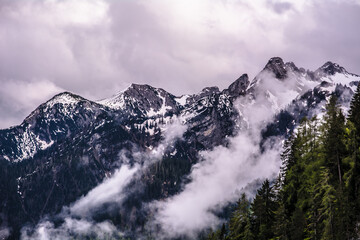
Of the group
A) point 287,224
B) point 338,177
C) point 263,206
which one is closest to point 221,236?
point 263,206

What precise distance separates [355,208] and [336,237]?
4330 millimetres

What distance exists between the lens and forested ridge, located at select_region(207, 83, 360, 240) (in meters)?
46.2

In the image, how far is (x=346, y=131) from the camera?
5012cm

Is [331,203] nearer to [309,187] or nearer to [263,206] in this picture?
[309,187]

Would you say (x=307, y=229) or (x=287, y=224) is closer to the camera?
(x=307, y=229)

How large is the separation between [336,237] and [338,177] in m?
8.80

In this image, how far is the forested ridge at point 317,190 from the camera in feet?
152

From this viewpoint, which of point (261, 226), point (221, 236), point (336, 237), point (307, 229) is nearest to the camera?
point (336, 237)

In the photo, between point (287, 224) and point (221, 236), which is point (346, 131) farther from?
point (221, 236)

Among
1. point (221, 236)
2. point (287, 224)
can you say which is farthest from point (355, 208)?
point (221, 236)

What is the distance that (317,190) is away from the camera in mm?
54375

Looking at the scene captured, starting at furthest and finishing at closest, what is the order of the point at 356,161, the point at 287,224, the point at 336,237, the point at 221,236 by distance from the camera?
1. the point at 221,236
2. the point at 287,224
3. the point at 356,161
4. the point at 336,237

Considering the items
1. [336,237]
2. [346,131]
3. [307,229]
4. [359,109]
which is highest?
[359,109]

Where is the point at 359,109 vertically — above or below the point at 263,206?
above
